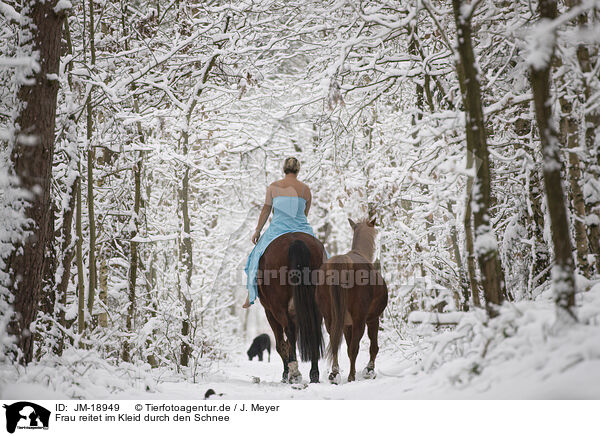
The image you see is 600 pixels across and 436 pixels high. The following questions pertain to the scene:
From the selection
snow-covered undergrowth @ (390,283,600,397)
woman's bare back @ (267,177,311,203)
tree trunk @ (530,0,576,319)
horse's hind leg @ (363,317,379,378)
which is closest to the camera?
snow-covered undergrowth @ (390,283,600,397)

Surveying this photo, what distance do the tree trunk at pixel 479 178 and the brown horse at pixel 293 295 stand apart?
2549mm

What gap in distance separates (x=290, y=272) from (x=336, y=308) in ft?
2.22

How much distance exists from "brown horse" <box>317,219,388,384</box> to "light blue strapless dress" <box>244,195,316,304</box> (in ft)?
2.45

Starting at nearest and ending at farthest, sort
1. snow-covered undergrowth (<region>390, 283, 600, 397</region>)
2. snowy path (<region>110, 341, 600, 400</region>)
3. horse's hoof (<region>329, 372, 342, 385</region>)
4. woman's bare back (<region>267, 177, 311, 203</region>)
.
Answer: snowy path (<region>110, 341, 600, 400</region>) → snow-covered undergrowth (<region>390, 283, 600, 397</region>) → horse's hoof (<region>329, 372, 342, 385</region>) → woman's bare back (<region>267, 177, 311, 203</region>)

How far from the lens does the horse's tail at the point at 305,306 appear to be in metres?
5.68

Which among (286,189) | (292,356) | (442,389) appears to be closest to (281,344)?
(292,356)

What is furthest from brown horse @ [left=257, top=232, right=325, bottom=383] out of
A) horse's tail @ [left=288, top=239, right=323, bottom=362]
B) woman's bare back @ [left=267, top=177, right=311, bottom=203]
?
woman's bare back @ [left=267, top=177, right=311, bottom=203]

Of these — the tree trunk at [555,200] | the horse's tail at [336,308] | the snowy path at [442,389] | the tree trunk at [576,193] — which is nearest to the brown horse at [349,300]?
the horse's tail at [336,308]

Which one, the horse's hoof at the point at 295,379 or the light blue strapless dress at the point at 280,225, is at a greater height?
the light blue strapless dress at the point at 280,225

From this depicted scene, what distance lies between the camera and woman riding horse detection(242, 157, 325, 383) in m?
5.72

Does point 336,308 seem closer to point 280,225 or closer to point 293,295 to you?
point 293,295

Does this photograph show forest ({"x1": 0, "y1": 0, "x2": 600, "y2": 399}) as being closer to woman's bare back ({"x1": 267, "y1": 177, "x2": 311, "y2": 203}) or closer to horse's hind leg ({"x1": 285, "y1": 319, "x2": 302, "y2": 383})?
horse's hind leg ({"x1": 285, "y1": 319, "x2": 302, "y2": 383})

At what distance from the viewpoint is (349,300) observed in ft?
19.1

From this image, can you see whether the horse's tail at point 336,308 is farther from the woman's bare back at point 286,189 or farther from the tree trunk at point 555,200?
the tree trunk at point 555,200
